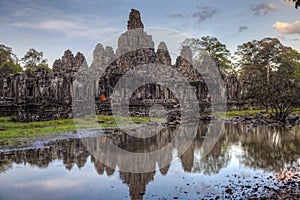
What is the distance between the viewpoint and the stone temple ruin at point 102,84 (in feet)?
95.3

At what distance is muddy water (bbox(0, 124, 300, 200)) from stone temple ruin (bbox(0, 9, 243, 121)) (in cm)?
1387

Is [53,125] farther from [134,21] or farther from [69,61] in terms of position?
[69,61]

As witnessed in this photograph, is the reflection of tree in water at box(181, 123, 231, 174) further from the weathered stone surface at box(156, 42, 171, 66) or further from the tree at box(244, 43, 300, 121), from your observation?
the weathered stone surface at box(156, 42, 171, 66)

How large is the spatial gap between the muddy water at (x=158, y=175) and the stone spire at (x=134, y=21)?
34050 mm

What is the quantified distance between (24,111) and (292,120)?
2598 cm

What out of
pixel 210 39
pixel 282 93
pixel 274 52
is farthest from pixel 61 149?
pixel 274 52

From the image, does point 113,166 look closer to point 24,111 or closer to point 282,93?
point 24,111

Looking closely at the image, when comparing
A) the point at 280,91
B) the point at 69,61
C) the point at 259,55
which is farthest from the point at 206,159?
the point at 259,55

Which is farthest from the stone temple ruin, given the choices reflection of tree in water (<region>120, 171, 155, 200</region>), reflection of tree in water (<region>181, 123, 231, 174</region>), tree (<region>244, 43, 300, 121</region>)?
reflection of tree in water (<region>120, 171, 155, 200</region>)

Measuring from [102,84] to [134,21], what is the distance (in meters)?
13.2

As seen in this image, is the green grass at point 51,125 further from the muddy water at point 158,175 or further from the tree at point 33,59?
the tree at point 33,59

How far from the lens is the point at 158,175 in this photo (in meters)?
10.5

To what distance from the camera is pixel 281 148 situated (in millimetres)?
14961

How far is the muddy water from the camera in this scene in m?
8.41
